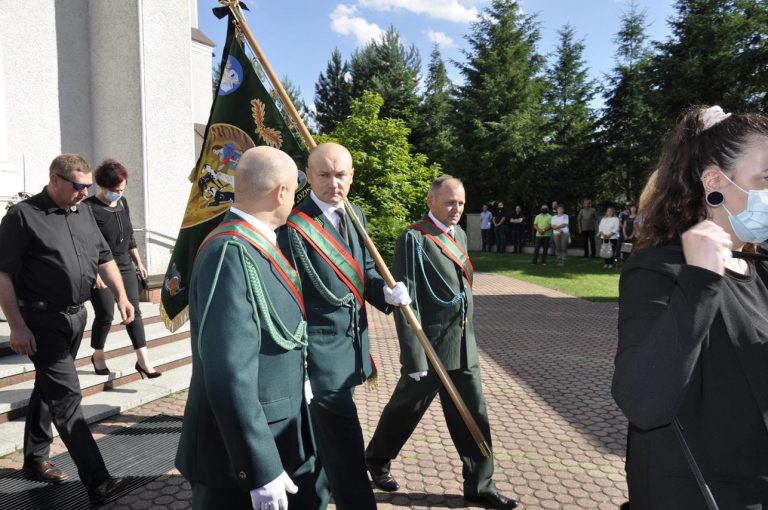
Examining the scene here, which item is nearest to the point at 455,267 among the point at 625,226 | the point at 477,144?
the point at 625,226

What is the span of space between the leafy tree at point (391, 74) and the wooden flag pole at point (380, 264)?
110ft

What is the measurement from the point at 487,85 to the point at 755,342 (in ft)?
100

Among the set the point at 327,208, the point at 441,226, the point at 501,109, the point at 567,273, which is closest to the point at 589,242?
the point at 567,273

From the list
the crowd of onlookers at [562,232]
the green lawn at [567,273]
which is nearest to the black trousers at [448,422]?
the green lawn at [567,273]

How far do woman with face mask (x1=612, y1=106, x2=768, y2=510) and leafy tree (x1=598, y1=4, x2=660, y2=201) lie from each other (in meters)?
22.3

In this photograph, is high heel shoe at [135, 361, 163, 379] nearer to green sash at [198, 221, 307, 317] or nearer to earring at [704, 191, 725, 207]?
green sash at [198, 221, 307, 317]

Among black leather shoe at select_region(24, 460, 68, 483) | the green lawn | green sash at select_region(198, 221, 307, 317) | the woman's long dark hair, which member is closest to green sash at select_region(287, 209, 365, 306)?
green sash at select_region(198, 221, 307, 317)

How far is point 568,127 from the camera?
1227 inches

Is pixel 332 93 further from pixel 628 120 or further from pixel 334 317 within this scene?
pixel 334 317

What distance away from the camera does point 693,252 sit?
1.41m

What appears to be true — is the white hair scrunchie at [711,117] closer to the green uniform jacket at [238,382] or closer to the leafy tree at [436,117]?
the green uniform jacket at [238,382]

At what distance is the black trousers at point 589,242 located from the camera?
20.8 metres

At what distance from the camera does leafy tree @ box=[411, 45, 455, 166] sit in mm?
31672

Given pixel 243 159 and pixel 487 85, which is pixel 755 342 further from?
pixel 487 85
